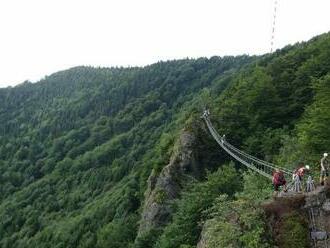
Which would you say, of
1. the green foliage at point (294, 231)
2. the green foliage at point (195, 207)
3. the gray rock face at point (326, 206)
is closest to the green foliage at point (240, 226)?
the green foliage at point (294, 231)

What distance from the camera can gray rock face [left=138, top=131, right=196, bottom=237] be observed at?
56.2 meters

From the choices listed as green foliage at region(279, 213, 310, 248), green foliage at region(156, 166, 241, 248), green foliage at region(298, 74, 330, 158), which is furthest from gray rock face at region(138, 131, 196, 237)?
green foliage at region(279, 213, 310, 248)

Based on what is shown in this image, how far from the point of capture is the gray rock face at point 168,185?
184 ft

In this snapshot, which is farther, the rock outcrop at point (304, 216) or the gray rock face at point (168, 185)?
the gray rock face at point (168, 185)

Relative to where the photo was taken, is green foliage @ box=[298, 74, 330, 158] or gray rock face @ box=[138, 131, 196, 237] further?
gray rock face @ box=[138, 131, 196, 237]

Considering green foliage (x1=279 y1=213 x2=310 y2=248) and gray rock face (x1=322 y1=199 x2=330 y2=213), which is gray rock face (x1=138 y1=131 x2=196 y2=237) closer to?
green foliage (x1=279 y1=213 x2=310 y2=248)

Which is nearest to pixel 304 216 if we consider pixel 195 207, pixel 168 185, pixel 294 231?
pixel 294 231

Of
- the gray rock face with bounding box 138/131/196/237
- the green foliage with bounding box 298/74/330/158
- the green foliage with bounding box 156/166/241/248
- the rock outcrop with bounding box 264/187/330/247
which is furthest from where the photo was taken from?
the gray rock face with bounding box 138/131/196/237

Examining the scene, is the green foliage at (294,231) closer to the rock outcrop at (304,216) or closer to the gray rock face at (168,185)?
the rock outcrop at (304,216)

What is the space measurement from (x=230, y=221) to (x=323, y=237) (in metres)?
4.46

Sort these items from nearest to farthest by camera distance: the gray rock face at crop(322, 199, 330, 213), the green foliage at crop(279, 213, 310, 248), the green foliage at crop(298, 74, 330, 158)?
the green foliage at crop(279, 213, 310, 248), the gray rock face at crop(322, 199, 330, 213), the green foliage at crop(298, 74, 330, 158)

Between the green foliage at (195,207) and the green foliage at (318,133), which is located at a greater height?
the green foliage at (318,133)

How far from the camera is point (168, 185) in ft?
190

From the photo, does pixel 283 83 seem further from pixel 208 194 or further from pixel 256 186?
pixel 256 186
